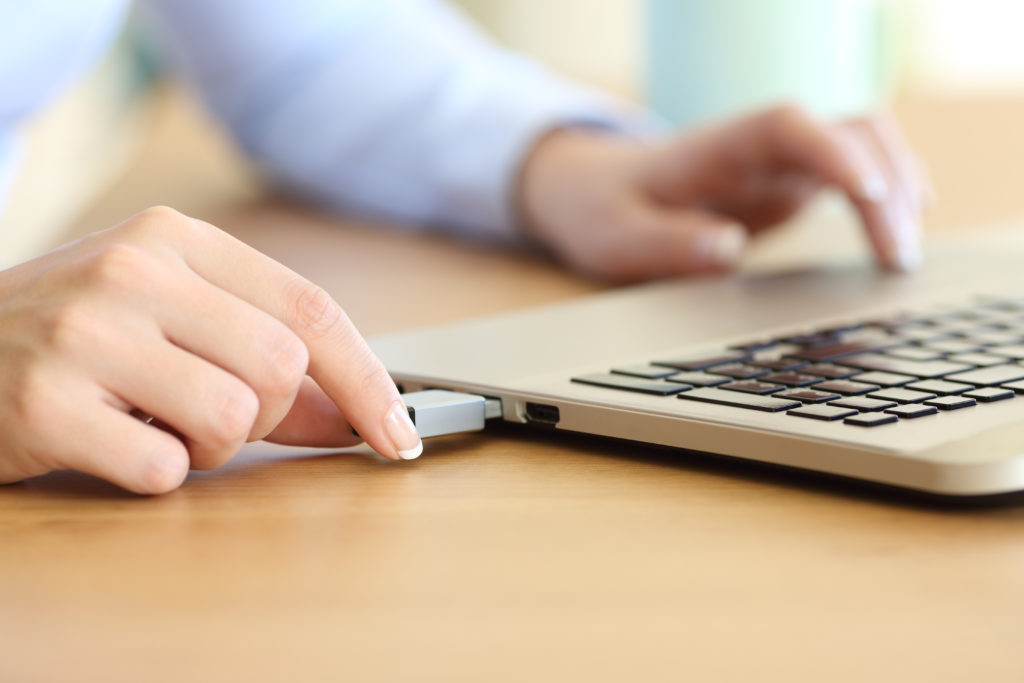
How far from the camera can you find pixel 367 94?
1.10 metres

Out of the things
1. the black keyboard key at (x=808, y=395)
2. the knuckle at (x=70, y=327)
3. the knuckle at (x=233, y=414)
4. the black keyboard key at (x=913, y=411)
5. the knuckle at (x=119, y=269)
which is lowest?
the black keyboard key at (x=808, y=395)

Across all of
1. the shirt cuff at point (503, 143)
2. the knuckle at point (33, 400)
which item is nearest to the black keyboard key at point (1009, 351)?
the knuckle at point (33, 400)

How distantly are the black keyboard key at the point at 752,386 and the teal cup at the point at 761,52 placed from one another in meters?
0.68

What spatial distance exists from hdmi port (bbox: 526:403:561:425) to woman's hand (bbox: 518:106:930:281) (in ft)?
1.33

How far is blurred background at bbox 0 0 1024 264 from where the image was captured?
41.3 inches

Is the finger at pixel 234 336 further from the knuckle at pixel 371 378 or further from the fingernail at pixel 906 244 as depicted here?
the fingernail at pixel 906 244

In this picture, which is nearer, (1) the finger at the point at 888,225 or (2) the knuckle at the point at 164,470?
(2) the knuckle at the point at 164,470

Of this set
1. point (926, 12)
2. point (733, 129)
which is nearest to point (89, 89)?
point (733, 129)

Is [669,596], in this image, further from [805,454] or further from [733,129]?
[733,129]

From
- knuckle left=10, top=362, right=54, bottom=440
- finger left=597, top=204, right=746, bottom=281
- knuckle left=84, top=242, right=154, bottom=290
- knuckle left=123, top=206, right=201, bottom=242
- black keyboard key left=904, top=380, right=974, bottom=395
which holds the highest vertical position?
knuckle left=123, top=206, right=201, bottom=242

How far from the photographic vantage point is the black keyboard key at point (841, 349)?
1.42ft

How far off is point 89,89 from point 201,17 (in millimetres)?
1030

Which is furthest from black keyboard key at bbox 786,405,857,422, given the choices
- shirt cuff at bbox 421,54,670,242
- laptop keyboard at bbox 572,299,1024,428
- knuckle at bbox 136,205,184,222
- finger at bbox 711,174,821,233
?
shirt cuff at bbox 421,54,670,242

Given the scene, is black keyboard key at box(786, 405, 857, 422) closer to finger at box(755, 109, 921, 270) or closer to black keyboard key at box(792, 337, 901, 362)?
black keyboard key at box(792, 337, 901, 362)
